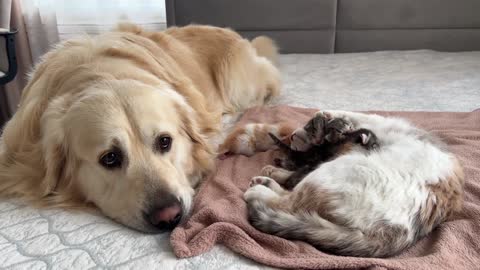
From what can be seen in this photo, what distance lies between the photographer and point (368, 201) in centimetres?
107

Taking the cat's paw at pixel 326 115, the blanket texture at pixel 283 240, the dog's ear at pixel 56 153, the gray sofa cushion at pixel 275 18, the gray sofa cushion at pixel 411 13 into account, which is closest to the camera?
the blanket texture at pixel 283 240

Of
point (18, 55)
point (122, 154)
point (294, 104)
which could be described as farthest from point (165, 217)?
point (18, 55)

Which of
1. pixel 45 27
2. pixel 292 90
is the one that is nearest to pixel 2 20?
pixel 45 27

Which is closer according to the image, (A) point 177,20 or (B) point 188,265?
(B) point 188,265

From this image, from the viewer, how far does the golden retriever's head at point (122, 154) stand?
1302 mm

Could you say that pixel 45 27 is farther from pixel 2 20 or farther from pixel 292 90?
pixel 292 90

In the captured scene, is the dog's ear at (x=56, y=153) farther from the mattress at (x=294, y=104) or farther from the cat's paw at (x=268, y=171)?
the cat's paw at (x=268, y=171)

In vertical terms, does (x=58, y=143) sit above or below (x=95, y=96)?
below

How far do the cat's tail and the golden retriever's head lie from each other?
344mm

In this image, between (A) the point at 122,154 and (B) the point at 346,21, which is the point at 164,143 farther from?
(B) the point at 346,21

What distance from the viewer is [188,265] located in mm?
1034

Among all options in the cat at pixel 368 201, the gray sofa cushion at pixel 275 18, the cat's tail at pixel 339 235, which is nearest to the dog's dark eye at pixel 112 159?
the cat at pixel 368 201

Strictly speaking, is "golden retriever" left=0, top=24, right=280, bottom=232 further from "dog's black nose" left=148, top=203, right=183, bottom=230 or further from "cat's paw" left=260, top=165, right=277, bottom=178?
"cat's paw" left=260, top=165, right=277, bottom=178

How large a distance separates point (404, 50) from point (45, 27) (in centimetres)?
319
